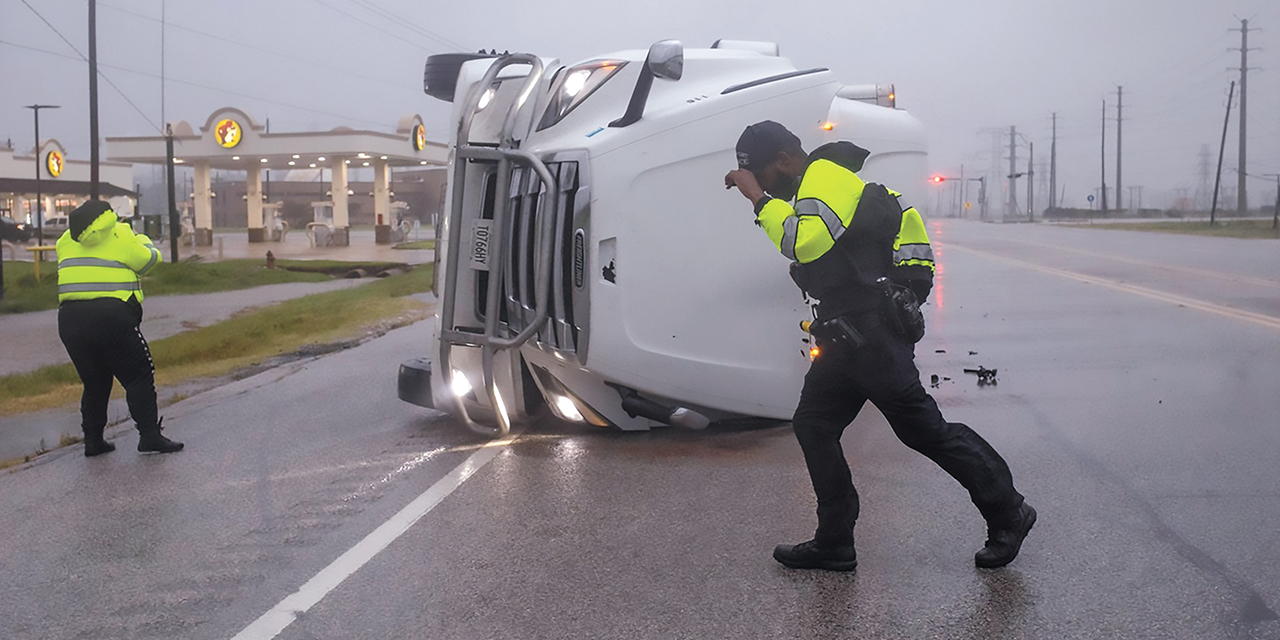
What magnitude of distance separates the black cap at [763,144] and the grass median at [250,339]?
27.0 feet

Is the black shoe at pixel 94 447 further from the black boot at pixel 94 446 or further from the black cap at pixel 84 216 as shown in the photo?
the black cap at pixel 84 216

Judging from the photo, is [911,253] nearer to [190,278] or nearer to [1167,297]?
[1167,297]

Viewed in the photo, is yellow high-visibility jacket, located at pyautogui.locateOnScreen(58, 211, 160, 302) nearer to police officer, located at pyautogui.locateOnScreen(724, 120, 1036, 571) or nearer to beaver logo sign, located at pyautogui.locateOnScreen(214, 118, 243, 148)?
police officer, located at pyautogui.locateOnScreen(724, 120, 1036, 571)

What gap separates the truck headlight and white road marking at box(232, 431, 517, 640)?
6.75 ft

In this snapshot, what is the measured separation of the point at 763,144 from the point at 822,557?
1.65 m

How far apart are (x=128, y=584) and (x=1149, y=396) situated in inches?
272

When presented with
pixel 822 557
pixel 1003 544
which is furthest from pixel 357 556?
pixel 1003 544

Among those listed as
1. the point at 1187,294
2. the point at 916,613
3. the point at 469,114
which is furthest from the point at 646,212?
the point at 1187,294

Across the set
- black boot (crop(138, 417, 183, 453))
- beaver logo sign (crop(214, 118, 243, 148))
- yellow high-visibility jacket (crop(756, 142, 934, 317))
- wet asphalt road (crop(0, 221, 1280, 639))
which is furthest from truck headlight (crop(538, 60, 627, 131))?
beaver logo sign (crop(214, 118, 243, 148))

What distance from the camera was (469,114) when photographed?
23.5 feet

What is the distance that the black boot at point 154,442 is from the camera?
7.65 meters

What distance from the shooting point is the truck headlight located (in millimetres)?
6941

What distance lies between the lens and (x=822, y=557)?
15.3 feet

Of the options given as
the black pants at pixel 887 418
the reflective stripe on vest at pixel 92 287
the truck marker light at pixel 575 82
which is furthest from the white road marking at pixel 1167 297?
the reflective stripe on vest at pixel 92 287
